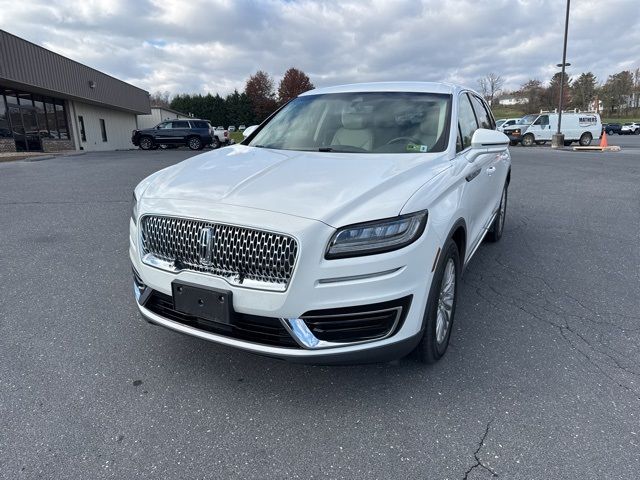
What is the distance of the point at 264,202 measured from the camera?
7.38 feet

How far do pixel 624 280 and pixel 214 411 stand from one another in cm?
398

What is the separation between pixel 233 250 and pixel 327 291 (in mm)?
518

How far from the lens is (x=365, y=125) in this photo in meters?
3.49

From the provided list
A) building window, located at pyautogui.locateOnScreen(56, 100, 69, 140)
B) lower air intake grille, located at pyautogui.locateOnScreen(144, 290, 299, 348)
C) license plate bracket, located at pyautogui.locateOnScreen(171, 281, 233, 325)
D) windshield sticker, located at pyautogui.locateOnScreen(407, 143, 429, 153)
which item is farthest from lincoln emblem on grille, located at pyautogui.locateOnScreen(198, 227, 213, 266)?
building window, located at pyautogui.locateOnScreen(56, 100, 69, 140)

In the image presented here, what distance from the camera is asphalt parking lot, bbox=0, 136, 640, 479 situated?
2031 millimetres

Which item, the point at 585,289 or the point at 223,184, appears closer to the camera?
the point at 223,184

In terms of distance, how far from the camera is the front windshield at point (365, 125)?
10.7 ft

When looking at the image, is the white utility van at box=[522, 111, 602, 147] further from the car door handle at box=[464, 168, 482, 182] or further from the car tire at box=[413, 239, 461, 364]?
the car tire at box=[413, 239, 461, 364]

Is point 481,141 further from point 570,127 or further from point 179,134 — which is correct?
point 570,127

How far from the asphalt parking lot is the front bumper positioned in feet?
1.35

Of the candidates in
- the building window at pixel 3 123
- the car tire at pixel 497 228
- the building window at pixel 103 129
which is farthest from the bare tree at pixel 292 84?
the car tire at pixel 497 228

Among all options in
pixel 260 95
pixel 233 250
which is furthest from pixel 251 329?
pixel 260 95

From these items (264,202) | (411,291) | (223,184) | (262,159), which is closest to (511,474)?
(411,291)

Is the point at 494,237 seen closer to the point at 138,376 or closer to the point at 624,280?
Answer: the point at 624,280
